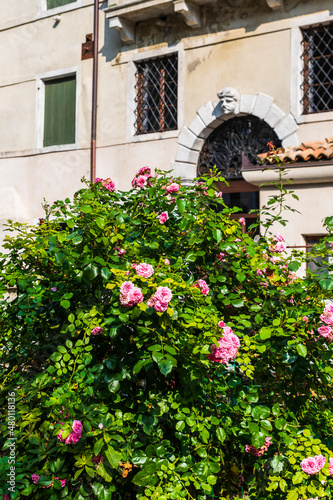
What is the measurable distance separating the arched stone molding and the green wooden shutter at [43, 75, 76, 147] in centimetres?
306

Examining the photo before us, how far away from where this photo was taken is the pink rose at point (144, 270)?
274cm

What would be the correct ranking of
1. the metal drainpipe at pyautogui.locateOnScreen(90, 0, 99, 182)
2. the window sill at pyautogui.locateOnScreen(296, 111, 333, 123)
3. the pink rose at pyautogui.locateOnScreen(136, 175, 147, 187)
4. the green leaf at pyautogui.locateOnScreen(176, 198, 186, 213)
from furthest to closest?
the metal drainpipe at pyautogui.locateOnScreen(90, 0, 99, 182) → the window sill at pyautogui.locateOnScreen(296, 111, 333, 123) → the pink rose at pyautogui.locateOnScreen(136, 175, 147, 187) → the green leaf at pyautogui.locateOnScreen(176, 198, 186, 213)

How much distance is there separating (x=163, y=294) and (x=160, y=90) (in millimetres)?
10181

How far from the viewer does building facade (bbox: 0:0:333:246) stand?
34.1ft

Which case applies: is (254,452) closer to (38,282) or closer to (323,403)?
(323,403)

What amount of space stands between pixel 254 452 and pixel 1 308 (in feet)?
5.33

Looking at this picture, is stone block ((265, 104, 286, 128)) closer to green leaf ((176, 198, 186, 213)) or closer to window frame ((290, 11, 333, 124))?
window frame ((290, 11, 333, 124))

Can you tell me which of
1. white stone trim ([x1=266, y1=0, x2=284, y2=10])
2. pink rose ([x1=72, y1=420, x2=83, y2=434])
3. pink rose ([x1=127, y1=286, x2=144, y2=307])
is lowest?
pink rose ([x1=72, y1=420, x2=83, y2=434])

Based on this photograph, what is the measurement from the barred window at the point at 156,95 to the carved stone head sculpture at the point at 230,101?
134cm

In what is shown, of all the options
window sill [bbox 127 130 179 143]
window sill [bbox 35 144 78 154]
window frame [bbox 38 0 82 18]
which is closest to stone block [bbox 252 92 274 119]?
window sill [bbox 127 130 179 143]

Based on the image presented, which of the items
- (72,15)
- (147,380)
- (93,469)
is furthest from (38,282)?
(72,15)

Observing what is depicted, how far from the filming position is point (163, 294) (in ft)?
8.57

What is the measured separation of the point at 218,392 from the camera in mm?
2924

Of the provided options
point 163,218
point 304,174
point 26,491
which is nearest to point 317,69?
point 304,174
